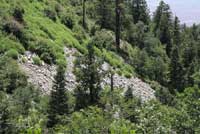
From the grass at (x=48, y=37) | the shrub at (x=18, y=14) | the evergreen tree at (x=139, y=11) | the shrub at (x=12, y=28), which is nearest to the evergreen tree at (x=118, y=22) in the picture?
the grass at (x=48, y=37)

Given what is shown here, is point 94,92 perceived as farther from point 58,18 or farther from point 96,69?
point 58,18

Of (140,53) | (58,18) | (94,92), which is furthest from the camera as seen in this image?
(140,53)

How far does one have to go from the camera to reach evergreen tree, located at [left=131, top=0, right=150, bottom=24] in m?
88.2

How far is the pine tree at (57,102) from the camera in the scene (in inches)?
1475

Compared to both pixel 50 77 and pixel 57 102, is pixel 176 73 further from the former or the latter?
pixel 57 102

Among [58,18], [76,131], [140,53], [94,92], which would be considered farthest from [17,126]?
[140,53]

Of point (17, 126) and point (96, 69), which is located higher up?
point (96, 69)

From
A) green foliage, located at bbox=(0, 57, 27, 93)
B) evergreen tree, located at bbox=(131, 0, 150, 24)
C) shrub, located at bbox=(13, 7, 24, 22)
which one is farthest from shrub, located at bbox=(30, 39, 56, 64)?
evergreen tree, located at bbox=(131, 0, 150, 24)

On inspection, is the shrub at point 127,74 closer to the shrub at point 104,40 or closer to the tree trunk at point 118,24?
the shrub at point 104,40

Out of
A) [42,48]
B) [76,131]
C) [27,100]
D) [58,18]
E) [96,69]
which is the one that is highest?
[58,18]

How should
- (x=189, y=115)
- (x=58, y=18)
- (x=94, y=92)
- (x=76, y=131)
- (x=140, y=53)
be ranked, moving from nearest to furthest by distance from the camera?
(x=189, y=115) < (x=76, y=131) < (x=94, y=92) < (x=58, y=18) < (x=140, y=53)

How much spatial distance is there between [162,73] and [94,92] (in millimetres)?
27669

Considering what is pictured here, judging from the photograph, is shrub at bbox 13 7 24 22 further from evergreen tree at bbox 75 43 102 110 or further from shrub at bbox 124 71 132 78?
shrub at bbox 124 71 132 78

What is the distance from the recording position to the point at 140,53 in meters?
67.9
